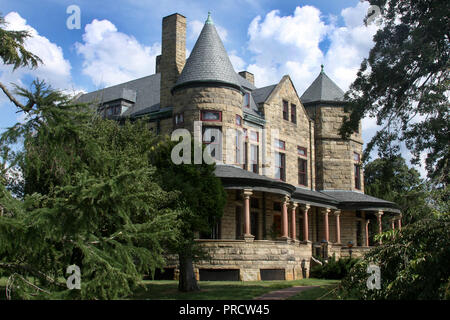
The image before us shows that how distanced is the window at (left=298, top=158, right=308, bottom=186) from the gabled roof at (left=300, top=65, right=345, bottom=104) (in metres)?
4.70

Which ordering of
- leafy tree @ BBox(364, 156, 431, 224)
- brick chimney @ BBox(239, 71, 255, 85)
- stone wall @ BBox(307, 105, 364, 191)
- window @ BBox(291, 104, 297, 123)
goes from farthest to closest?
1. brick chimney @ BBox(239, 71, 255, 85)
2. stone wall @ BBox(307, 105, 364, 191)
3. window @ BBox(291, 104, 297, 123)
4. leafy tree @ BBox(364, 156, 431, 224)

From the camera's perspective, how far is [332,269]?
87.8 feet

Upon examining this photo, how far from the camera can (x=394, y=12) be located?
18578mm

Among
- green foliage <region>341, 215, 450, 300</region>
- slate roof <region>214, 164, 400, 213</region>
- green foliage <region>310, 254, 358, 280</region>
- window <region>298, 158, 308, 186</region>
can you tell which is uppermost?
window <region>298, 158, 308, 186</region>

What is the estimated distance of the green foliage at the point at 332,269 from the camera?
85.1 ft

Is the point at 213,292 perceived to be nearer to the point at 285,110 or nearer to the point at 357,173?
the point at 285,110

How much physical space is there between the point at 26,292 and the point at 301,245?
2221 cm

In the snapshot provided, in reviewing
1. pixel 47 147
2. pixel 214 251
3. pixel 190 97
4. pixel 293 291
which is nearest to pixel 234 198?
pixel 214 251

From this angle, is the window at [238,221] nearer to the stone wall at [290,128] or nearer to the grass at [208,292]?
the stone wall at [290,128]

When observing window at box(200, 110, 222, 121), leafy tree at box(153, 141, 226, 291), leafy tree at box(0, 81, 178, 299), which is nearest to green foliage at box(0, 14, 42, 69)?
leafy tree at box(0, 81, 178, 299)

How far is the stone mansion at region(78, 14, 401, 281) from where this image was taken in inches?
990

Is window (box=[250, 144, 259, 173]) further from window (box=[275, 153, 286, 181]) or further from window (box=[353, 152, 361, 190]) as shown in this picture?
window (box=[353, 152, 361, 190])

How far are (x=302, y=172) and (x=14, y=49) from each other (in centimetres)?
2550
